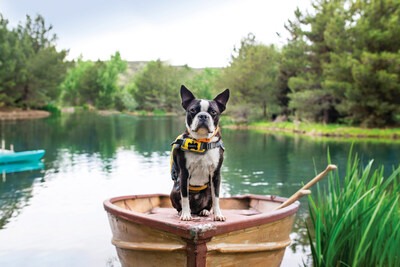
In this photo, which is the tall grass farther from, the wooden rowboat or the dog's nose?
the dog's nose

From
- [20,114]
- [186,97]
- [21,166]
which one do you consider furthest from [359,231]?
[20,114]

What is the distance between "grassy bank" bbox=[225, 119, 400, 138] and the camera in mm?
25297

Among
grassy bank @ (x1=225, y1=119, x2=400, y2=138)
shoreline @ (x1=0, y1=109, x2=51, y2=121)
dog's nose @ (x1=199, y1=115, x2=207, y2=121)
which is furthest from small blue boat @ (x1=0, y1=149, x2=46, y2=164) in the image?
shoreline @ (x1=0, y1=109, x2=51, y2=121)

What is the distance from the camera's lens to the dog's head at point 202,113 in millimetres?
3162

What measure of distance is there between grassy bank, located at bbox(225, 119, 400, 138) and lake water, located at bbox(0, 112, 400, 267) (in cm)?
331

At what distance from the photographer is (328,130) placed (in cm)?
2816

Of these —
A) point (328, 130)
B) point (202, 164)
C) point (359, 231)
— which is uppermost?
point (202, 164)

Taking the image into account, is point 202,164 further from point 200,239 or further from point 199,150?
point 200,239

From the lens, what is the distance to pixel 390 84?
24.0 m

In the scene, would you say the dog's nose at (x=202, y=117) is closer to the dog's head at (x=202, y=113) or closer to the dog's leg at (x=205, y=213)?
the dog's head at (x=202, y=113)

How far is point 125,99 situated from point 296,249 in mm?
76961

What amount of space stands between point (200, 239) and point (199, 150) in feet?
2.54

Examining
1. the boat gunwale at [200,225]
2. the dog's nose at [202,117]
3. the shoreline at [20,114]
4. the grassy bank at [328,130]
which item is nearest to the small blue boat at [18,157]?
the boat gunwale at [200,225]

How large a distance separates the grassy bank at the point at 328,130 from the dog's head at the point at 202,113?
81.7 feet
